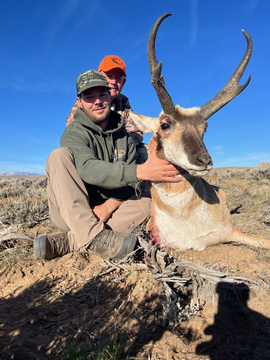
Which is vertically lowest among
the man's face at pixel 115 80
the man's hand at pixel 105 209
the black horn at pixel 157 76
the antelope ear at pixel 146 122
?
the man's hand at pixel 105 209

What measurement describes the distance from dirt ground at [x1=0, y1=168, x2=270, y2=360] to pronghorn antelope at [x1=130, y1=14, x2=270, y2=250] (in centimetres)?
24

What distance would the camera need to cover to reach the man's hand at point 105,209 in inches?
156

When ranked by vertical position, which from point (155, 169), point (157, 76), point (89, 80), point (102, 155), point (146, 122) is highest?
point (89, 80)

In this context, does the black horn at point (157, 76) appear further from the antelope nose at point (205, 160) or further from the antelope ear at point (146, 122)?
the antelope nose at point (205, 160)

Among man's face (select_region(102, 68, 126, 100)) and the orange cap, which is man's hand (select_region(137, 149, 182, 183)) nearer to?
man's face (select_region(102, 68, 126, 100))

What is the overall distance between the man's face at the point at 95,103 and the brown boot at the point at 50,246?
A: 6.33 feet

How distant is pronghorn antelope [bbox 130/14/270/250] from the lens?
3.16 meters

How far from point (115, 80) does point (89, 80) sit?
2.27 meters

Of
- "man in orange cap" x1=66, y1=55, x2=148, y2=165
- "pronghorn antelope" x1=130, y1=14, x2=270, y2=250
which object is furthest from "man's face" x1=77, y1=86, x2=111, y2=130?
"man in orange cap" x1=66, y1=55, x2=148, y2=165

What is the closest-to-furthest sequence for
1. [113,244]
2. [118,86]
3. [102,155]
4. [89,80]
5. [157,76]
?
[157,76]
[113,244]
[89,80]
[102,155]
[118,86]

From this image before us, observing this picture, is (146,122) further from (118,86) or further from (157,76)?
(118,86)

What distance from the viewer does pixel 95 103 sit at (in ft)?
13.7

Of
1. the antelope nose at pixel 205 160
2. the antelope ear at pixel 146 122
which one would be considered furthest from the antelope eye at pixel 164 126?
the antelope nose at pixel 205 160

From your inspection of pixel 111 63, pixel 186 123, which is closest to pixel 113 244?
pixel 186 123
